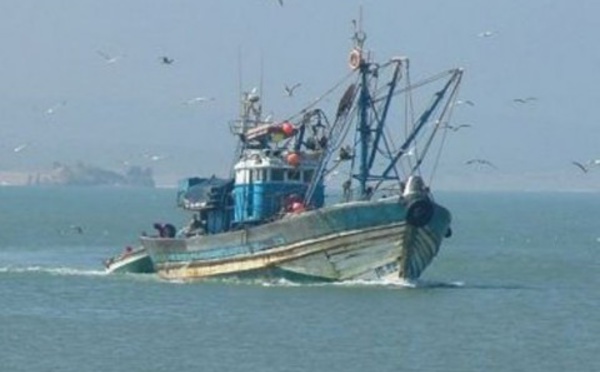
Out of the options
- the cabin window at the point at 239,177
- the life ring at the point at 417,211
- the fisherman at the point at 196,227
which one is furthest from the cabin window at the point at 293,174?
the life ring at the point at 417,211

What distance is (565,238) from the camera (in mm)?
→ 129500

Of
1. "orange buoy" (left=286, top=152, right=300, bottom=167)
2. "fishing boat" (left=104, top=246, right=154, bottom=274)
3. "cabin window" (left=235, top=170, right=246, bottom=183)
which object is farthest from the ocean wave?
"orange buoy" (left=286, top=152, right=300, bottom=167)

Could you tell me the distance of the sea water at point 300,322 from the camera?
175 feet

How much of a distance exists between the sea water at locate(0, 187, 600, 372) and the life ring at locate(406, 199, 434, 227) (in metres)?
2.05

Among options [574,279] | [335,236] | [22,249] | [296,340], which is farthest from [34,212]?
[296,340]

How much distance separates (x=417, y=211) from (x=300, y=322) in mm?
8179

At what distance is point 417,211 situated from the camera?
6794cm

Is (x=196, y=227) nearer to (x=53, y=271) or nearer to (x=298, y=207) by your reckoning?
(x=298, y=207)

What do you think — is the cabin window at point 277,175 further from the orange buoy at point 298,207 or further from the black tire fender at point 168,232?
the black tire fender at point 168,232

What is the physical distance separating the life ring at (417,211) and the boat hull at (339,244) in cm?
11

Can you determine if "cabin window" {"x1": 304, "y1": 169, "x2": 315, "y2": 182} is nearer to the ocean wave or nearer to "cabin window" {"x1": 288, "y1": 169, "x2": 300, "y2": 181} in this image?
"cabin window" {"x1": 288, "y1": 169, "x2": 300, "y2": 181}

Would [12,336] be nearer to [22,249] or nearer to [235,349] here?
[235,349]

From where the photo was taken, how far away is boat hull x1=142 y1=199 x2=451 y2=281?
223 feet

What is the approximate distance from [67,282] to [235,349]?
73.0 ft
